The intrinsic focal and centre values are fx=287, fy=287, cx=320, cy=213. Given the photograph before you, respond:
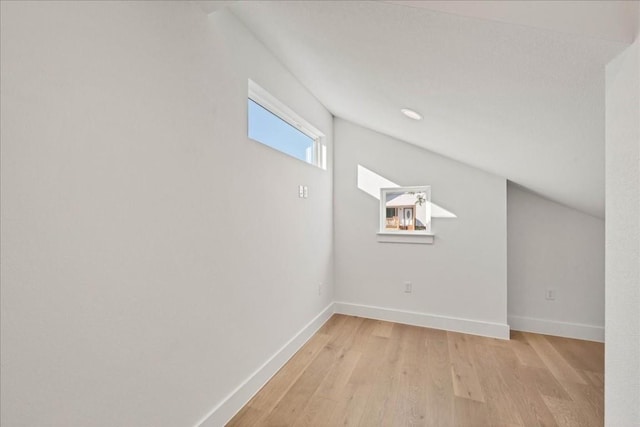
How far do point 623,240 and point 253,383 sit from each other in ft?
6.72

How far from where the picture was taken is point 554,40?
894mm

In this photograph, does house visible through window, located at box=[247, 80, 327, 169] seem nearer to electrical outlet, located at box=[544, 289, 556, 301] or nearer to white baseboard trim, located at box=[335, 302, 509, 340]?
white baseboard trim, located at box=[335, 302, 509, 340]

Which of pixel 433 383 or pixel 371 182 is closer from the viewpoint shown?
pixel 433 383

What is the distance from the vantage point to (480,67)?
4.00ft

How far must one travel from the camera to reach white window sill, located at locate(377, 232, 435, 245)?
10.5 feet

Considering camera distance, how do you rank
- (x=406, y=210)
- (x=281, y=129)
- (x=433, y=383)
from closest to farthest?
(x=433, y=383)
(x=281, y=129)
(x=406, y=210)

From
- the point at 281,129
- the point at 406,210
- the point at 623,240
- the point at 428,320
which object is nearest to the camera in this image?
the point at 623,240

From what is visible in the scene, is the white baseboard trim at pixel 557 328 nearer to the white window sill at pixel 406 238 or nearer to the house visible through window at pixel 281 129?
the white window sill at pixel 406 238

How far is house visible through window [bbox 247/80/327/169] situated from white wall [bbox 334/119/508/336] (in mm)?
453

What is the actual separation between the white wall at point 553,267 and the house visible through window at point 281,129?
2179 millimetres

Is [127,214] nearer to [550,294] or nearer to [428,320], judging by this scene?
[428,320]

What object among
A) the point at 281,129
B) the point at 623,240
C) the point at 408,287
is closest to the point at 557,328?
the point at 408,287

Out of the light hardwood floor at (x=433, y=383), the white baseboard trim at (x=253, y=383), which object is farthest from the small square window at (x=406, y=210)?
the white baseboard trim at (x=253, y=383)

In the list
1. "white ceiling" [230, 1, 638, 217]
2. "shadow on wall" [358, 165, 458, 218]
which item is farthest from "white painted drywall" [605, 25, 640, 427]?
"shadow on wall" [358, 165, 458, 218]
